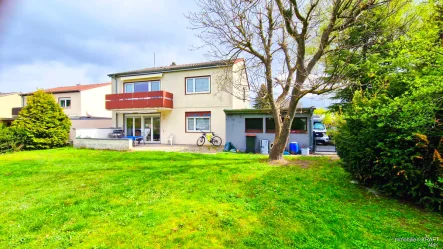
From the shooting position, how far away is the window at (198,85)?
631 inches

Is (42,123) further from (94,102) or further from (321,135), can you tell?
(321,135)

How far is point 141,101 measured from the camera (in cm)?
1628

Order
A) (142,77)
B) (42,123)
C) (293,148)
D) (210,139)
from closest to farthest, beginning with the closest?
1. (293,148)
2. (42,123)
3. (210,139)
4. (142,77)

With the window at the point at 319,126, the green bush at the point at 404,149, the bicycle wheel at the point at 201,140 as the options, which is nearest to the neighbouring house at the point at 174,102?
the bicycle wheel at the point at 201,140

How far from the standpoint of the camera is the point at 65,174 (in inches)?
279

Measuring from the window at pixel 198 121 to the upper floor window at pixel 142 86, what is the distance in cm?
397

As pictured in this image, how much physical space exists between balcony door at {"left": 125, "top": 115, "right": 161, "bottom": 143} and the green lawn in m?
11.1

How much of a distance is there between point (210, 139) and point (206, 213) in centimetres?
1141

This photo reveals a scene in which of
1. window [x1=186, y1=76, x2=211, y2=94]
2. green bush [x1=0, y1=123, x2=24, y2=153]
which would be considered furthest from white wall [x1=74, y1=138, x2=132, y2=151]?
window [x1=186, y1=76, x2=211, y2=94]

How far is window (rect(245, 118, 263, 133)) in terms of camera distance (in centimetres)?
1329

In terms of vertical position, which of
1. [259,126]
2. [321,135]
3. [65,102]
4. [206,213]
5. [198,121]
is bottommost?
[206,213]

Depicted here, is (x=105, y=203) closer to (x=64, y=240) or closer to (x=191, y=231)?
(x=64, y=240)

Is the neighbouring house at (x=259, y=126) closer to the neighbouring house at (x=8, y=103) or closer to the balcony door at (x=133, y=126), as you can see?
the balcony door at (x=133, y=126)

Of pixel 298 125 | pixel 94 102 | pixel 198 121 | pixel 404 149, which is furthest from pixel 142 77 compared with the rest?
pixel 404 149
